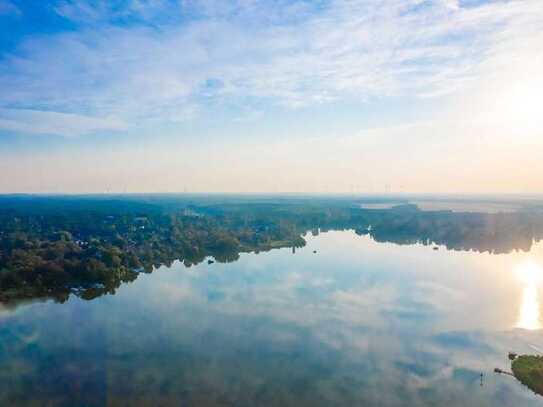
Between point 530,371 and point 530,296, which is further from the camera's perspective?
point 530,296

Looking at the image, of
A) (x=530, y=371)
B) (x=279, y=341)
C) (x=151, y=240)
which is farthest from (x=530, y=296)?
(x=151, y=240)

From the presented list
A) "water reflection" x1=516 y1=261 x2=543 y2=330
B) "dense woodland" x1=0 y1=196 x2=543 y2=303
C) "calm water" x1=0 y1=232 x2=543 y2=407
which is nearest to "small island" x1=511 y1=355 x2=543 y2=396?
"calm water" x1=0 y1=232 x2=543 y2=407

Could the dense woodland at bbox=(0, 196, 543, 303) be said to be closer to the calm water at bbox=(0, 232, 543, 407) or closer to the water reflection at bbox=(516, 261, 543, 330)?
the calm water at bbox=(0, 232, 543, 407)

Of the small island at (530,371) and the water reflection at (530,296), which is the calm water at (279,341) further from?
the small island at (530,371)

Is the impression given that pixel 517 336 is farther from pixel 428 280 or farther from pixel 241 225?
pixel 241 225

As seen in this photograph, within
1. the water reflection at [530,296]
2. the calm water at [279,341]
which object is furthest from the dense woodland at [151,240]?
the water reflection at [530,296]

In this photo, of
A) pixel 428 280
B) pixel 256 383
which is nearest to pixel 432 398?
pixel 256 383

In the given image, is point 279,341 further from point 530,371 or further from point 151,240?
point 151,240
